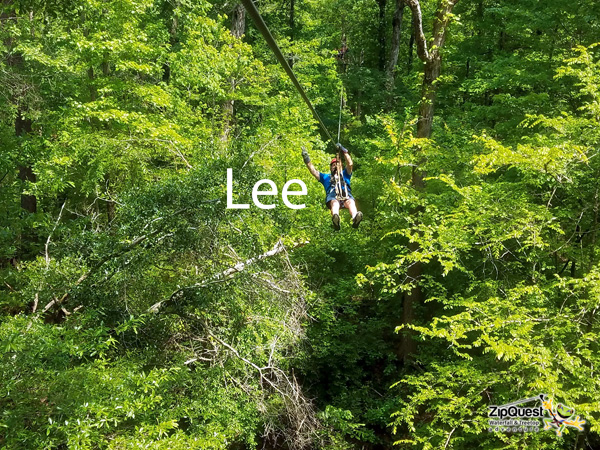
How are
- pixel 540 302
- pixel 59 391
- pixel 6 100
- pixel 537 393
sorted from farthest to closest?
pixel 6 100 < pixel 540 302 < pixel 537 393 < pixel 59 391

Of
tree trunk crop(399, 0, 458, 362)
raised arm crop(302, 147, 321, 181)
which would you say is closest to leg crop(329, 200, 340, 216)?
raised arm crop(302, 147, 321, 181)

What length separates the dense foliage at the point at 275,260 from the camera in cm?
570

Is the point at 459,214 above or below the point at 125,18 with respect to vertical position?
below

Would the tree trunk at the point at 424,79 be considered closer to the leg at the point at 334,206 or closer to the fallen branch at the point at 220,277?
the leg at the point at 334,206

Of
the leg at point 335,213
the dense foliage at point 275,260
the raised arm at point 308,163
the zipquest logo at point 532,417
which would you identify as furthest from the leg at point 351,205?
the zipquest logo at point 532,417

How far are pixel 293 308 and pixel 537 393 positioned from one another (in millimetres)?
3622

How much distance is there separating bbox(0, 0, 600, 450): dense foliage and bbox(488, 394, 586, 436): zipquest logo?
0.14 metres

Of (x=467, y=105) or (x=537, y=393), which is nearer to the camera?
(x=537, y=393)

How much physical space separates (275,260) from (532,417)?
13.2ft

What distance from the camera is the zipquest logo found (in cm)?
564

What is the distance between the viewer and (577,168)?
22.5 feet

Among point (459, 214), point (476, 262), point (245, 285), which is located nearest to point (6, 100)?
point (245, 285)

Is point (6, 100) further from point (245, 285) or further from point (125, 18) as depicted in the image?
point (245, 285)

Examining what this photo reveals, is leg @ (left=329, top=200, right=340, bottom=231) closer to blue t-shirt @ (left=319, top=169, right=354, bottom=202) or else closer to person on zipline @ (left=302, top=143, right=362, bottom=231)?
person on zipline @ (left=302, top=143, right=362, bottom=231)
